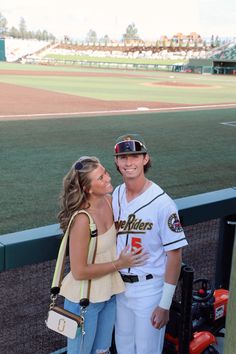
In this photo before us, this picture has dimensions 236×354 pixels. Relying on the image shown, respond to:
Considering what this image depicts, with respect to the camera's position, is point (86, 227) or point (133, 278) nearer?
point (86, 227)

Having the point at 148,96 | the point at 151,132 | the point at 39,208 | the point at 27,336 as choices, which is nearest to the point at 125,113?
the point at 151,132

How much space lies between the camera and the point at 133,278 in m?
2.63

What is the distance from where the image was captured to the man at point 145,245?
100 inches

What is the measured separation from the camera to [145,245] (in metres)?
A: 2.61

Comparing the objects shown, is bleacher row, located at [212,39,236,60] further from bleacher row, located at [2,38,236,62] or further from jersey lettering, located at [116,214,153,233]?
jersey lettering, located at [116,214,153,233]

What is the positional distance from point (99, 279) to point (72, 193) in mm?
473

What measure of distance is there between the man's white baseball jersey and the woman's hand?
0.11 ft

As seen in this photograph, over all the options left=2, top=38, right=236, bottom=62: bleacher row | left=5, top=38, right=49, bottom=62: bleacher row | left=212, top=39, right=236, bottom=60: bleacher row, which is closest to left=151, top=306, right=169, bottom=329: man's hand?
left=212, top=39, right=236, bottom=60: bleacher row

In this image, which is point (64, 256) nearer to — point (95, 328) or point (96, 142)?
point (95, 328)

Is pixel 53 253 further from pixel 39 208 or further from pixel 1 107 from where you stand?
pixel 1 107

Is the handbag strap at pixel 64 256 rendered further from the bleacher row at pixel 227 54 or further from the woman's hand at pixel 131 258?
the bleacher row at pixel 227 54

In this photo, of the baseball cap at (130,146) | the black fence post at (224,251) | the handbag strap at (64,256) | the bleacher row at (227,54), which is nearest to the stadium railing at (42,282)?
the black fence post at (224,251)

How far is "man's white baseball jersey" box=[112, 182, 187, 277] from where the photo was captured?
2551 millimetres

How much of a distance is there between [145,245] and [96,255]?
11.4 inches
